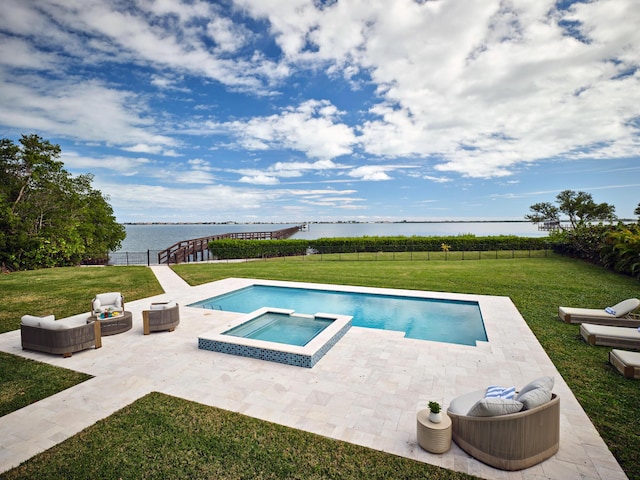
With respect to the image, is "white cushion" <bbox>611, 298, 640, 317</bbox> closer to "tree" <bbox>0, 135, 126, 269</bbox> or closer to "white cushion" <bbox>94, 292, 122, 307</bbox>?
"white cushion" <bbox>94, 292, 122, 307</bbox>

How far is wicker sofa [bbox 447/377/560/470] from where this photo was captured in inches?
134

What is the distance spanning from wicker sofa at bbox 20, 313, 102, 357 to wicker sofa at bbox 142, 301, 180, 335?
1.09 m

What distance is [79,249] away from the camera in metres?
→ 24.3

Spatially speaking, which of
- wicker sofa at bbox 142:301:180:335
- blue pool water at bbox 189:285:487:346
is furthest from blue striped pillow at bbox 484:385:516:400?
wicker sofa at bbox 142:301:180:335

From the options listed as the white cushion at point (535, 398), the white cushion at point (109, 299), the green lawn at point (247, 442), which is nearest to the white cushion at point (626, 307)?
the green lawn at point (247, 442)

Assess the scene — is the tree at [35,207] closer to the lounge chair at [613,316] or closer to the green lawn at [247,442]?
the green lawn at [247,442]

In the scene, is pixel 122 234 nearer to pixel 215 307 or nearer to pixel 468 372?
pixel 215 307

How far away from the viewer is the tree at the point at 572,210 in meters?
31.8

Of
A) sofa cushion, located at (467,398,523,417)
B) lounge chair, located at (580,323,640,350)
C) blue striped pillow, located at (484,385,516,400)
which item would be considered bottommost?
lounge chair, located at (580,323,640,350)

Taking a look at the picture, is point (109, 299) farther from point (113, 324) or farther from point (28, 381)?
point (28, 381)

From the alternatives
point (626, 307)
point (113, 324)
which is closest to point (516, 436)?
point (626, 307)

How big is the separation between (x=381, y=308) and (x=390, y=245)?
17.2 metres

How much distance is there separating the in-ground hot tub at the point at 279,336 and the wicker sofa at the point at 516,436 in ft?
10.6

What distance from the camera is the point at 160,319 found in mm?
8016
